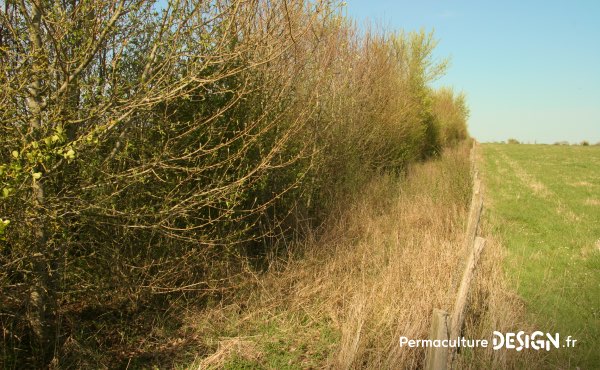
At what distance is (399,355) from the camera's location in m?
4.02

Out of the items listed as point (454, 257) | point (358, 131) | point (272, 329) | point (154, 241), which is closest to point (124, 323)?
point (154, 241)

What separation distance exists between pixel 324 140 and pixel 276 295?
3880 millimetres

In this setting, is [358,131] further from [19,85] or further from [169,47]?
[19,85]

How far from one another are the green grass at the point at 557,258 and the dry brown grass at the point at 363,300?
46cm

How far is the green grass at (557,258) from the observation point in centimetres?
470

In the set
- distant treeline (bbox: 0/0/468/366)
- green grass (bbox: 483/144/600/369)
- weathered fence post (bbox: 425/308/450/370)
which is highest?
distant treeline (bbox: 0/0/468/366)

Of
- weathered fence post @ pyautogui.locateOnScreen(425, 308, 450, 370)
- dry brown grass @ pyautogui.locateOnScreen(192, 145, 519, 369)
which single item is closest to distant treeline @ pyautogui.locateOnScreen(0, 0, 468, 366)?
dry brown grass @ pyautogui.locateOnScreen(192, 145, 519, 369)

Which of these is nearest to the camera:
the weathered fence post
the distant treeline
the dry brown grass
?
the weathered fence post

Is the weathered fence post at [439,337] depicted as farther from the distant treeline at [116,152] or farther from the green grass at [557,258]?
the distant treeline at [116,152]

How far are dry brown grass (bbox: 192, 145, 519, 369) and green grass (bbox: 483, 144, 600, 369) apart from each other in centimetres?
46

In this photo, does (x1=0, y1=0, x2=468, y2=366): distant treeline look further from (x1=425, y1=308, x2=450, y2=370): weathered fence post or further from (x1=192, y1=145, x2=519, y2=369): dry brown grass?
(x1=425, y1=308, x2=450, y2=370): weathered fence post

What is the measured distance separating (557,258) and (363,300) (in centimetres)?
468

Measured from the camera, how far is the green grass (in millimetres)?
4695

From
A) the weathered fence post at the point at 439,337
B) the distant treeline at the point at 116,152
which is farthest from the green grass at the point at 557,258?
the distant treeline at the point at 116,152
